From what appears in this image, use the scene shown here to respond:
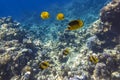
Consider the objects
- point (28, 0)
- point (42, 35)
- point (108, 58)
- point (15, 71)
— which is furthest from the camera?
point (28, 0)

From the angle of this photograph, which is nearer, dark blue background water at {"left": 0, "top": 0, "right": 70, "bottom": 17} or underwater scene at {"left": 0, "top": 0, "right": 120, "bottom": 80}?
underwater scene at {"left": 0, "top": 0, "right": 120, "bottom": 80}

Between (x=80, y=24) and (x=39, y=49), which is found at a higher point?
(x=39, y=49)

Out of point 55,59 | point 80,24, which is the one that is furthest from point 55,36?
point 80,24

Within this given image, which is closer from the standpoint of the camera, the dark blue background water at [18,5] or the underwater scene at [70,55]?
the underwater scene at [70,55]

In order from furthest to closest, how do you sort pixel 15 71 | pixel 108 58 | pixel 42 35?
pixel 42 35, pixel 15 71, pixel 108 58

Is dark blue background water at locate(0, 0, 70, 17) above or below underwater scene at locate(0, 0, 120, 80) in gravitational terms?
above

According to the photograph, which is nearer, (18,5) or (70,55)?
(70,55)

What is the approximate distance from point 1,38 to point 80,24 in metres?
10.5

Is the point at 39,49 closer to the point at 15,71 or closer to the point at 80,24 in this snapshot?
the point at 15,71

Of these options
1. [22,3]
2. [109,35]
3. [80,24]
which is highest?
[22,3]

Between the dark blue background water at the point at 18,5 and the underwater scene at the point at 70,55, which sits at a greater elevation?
the dark blue background water at the point at 18,5

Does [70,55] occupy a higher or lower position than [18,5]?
lower

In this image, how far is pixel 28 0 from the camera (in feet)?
196

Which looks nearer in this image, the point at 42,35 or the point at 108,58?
the point at 108,58
